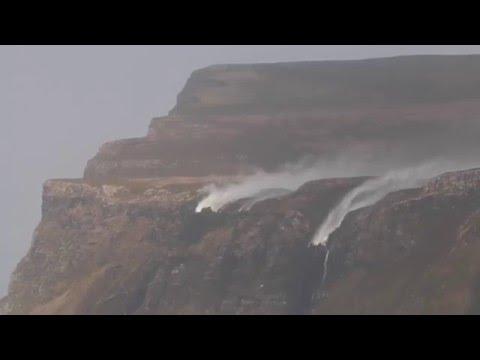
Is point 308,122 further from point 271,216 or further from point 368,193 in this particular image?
point 271,216

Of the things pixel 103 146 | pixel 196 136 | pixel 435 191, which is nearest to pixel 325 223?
pixel 435 191

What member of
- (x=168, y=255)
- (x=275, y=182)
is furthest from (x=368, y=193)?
(x=168, y=255)

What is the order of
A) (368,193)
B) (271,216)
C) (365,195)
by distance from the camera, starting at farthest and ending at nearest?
(368,193) < (365,195) < (271,216)

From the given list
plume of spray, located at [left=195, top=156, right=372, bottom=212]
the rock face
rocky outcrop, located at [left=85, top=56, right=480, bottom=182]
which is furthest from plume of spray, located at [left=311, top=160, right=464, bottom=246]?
rocky outcrop, located at [left=85, top=56, right=480, bottom=182]

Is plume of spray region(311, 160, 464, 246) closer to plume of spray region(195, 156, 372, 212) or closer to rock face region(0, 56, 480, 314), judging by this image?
rock face region(0, 56, 480, 314)

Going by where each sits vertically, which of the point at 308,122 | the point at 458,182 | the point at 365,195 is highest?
the point at 308,122

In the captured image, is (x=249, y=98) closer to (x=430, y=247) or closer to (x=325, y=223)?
(x=325, y=223)
